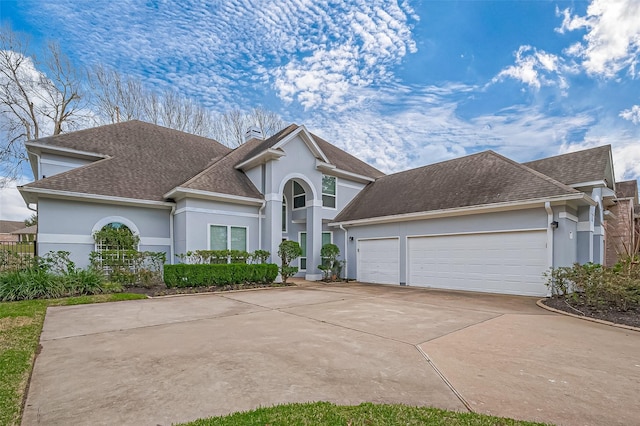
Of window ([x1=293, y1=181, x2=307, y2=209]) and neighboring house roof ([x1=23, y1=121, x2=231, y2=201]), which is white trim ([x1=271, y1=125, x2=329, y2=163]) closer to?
window ([x1=293, y1=181, x2=307, y2=209])

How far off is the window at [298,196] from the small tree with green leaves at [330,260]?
291 centimetres

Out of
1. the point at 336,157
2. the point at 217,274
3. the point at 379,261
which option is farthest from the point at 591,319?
the point at 336,157

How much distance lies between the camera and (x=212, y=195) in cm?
1272

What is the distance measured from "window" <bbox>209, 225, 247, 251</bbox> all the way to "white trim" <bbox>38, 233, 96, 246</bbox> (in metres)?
4.39

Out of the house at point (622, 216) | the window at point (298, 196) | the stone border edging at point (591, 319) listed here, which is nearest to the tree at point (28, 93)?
the window at point (298, 196)

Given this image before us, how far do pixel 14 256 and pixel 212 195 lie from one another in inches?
254

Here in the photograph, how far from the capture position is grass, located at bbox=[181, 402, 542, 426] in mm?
2484

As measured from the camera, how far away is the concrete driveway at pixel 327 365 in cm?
289

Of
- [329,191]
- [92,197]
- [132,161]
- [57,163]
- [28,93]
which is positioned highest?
[28,93]

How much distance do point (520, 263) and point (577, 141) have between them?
11.9 m

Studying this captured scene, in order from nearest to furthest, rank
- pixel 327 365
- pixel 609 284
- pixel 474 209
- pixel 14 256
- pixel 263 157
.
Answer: pixel 327 365 < pixel 609 284 < pixel 14 256 < pixel 474 209 < pixel 263 157

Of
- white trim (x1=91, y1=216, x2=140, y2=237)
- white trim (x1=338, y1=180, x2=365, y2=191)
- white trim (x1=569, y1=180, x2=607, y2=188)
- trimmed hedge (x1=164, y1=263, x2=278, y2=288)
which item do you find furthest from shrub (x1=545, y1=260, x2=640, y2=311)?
white trim (x1=91, y1=216, x2=140, y2=237)

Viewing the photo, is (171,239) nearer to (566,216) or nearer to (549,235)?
(549,235)

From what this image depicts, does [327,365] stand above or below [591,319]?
above
